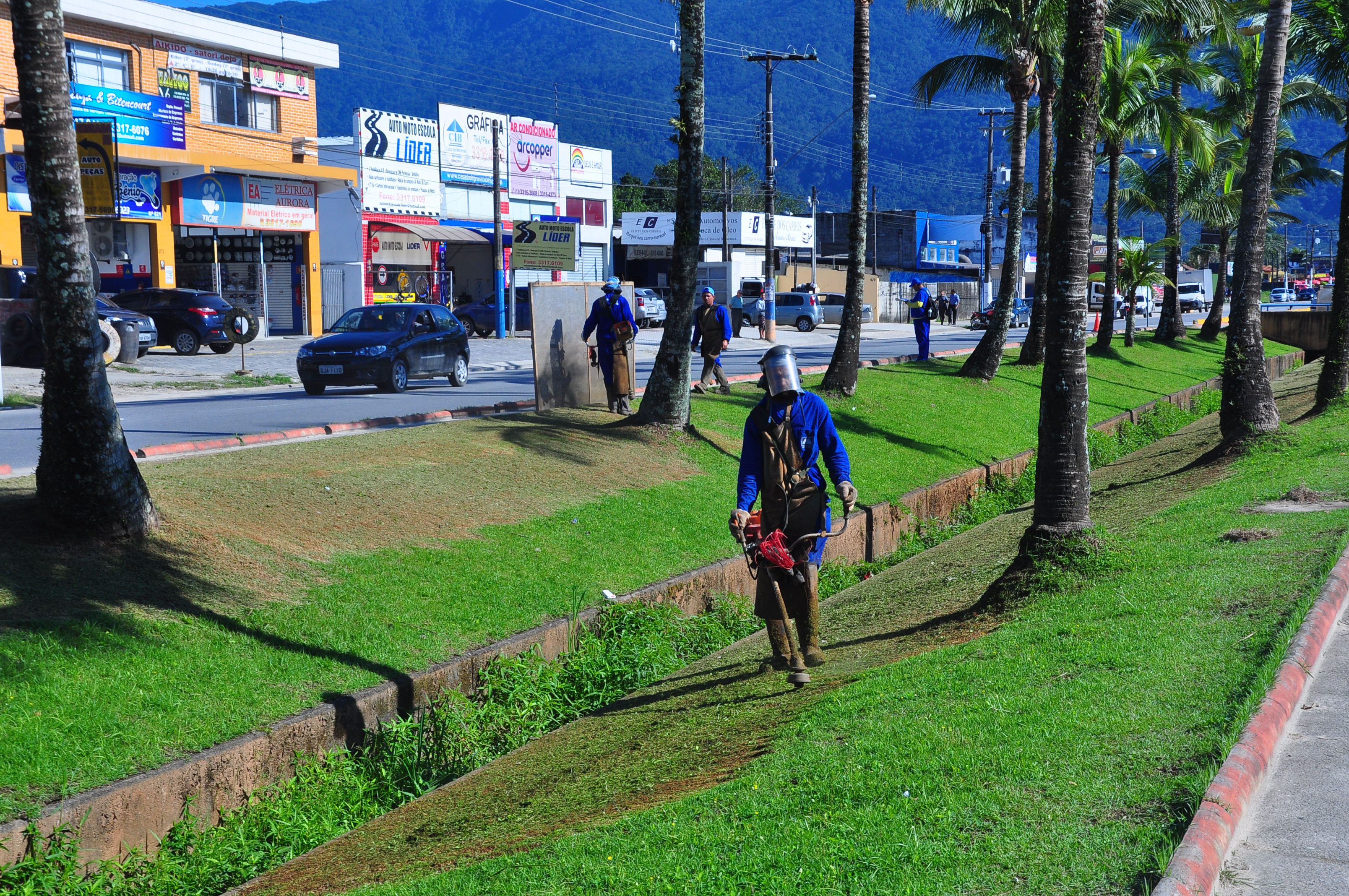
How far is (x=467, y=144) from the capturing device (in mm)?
46906

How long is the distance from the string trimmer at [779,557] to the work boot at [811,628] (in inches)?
3.2

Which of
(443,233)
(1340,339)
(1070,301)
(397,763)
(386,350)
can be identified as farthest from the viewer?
(443,233)

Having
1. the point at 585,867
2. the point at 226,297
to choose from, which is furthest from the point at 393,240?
the point at 585,867

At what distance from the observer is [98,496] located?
7668 mm

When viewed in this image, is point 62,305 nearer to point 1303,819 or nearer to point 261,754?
point 261,754

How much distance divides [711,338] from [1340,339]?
1027cm

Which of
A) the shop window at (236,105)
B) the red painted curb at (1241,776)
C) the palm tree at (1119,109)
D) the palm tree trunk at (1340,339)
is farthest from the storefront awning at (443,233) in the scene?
the red painted curb at (1241,776)

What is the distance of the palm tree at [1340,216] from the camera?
64.0ft

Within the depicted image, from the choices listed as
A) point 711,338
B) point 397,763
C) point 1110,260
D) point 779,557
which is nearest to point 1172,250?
point 1110,260

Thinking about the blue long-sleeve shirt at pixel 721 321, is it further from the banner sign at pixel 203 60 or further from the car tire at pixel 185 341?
the banner sign at pixel 203 60

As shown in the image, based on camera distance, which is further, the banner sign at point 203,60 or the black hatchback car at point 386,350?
the banner sign at point 203,60

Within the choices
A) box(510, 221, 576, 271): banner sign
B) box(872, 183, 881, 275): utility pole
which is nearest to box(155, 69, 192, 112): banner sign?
box(510, 221, 576, 271): banner sign

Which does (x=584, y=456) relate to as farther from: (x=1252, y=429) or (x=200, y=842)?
(x=1252, y=429)

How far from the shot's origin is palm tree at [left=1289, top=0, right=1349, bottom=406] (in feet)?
64.0
